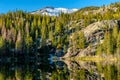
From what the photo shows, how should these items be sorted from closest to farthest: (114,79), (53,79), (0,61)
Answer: (114,79) < (53,79) < (0,61)

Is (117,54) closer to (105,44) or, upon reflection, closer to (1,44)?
(105,44)

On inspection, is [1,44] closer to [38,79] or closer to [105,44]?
[105,44]

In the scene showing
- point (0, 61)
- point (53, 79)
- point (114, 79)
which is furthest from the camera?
point (0, 61)

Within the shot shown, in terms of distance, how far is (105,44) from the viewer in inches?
7869

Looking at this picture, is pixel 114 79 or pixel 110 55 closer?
pixel 114 79

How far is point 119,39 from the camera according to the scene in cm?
19875

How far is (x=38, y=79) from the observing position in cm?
8200

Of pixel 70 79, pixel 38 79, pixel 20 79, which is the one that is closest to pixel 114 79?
pixel 70 79

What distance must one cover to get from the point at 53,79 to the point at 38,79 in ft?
12.6

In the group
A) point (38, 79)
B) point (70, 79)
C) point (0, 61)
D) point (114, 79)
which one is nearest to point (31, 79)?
point (38, 79)

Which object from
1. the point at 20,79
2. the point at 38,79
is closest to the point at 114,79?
the point at 38,79

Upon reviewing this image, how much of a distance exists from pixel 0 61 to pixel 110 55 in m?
63.3

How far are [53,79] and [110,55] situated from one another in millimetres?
119091

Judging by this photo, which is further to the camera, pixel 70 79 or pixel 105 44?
pixel 105 44
